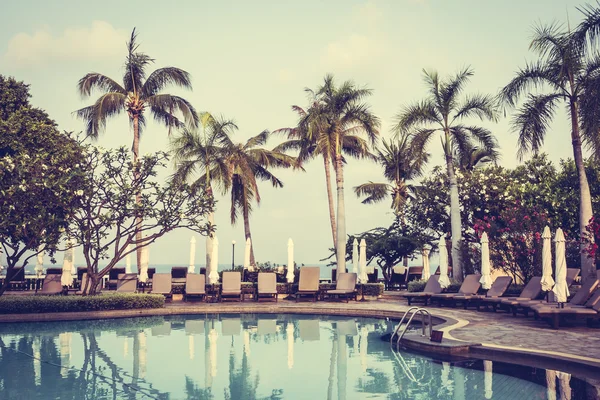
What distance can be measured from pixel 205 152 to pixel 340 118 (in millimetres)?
7150

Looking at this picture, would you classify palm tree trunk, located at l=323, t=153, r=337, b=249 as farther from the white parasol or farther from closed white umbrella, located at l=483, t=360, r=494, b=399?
closed white umbrella, located at l=483, t=360, r=494, b=399

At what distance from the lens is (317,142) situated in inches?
1053

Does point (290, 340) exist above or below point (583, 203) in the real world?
below

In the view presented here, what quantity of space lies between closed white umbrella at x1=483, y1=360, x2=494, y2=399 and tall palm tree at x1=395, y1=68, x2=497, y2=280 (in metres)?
13.6

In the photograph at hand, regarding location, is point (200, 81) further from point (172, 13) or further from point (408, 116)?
point (408, 116)

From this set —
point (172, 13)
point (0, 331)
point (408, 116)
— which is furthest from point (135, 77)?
point (0, 331)

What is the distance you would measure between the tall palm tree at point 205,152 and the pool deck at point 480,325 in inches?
316

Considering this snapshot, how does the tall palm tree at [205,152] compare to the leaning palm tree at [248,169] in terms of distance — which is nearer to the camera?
the tall palm tree at [205,152]

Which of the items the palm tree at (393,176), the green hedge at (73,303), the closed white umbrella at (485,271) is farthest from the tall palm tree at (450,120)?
the green hedge at (73,303)

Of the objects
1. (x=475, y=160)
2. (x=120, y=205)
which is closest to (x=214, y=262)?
(x=120, y=205)

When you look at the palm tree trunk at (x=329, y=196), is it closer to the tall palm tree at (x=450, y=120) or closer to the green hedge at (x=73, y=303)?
the tall palm tree at (x=450, y=120)

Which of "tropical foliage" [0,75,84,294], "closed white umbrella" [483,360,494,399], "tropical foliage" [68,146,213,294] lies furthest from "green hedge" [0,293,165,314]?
"closed white umbrella" [483,360,494,399]

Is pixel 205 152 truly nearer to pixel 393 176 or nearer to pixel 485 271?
pixel 393 176

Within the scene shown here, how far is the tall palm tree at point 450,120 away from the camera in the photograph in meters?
23.2
